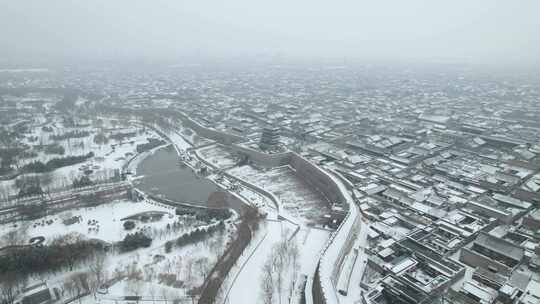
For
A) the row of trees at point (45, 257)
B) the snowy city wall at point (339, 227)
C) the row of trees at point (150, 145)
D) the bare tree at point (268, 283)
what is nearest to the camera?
the snowy city wall at point (339, 227)

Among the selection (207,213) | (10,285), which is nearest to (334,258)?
(207,213)

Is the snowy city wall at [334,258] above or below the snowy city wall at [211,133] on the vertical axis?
below

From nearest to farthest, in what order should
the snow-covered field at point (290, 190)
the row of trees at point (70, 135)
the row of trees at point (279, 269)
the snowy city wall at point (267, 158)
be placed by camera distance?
the row of trees at point (279, 269) → the snow-covered field at point (290, 190) → the snowy city wall at point (267, 158) → the row of trees at point (70, 135)

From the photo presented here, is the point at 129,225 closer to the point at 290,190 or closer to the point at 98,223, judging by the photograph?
the point at 98,223

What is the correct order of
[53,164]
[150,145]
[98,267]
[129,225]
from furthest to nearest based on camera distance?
1. [150,145]
2. [53,164]
3. [129,225]
4. [98,267]

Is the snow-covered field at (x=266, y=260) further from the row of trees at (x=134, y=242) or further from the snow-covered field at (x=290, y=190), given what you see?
the row of trees at (x=134, y=242)

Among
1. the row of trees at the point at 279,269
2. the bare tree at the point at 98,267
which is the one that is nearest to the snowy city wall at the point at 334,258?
the row of trees at the point at 279,269

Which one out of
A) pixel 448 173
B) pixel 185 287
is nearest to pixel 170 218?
pixel 185 287

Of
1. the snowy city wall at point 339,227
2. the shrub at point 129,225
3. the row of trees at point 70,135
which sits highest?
the row of trees at point 70,135
